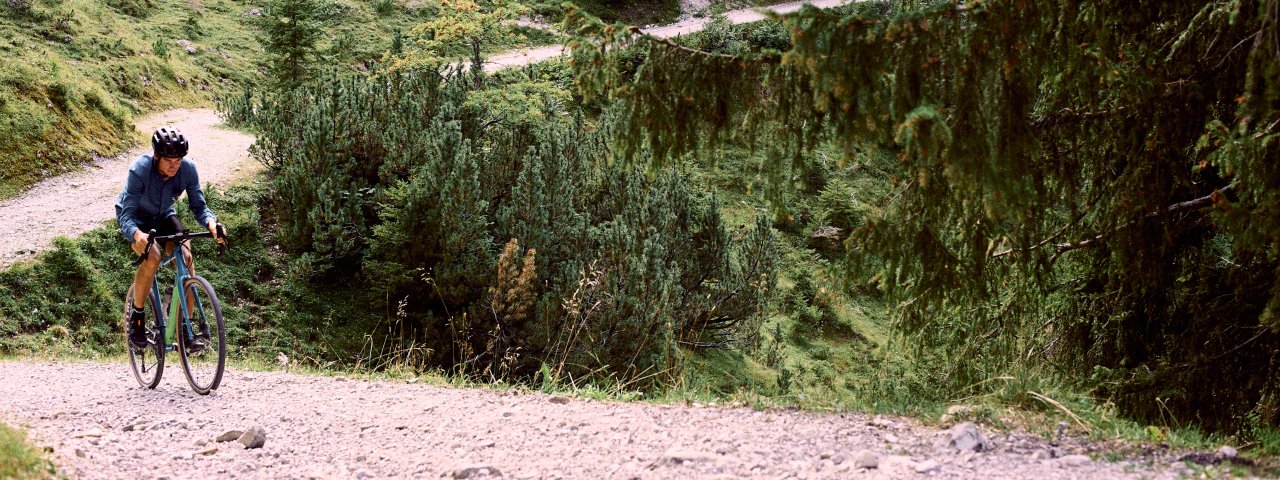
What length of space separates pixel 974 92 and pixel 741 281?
821 cm

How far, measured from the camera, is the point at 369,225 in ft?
38.7

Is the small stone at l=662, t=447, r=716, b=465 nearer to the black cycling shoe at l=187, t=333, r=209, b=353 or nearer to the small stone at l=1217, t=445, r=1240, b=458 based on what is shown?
the small stone at l=1217, t=445, r=1240, b=458

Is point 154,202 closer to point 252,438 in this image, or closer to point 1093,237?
point 252,438

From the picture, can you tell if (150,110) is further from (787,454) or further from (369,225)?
(787,454)

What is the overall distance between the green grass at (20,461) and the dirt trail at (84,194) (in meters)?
7.30

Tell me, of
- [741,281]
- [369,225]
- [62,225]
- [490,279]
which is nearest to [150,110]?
[62,225]

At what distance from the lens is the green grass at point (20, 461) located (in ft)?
12.2

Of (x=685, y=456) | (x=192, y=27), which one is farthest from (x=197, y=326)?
(x=192, y=27)

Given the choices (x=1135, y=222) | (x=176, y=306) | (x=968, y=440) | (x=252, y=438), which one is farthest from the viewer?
(x=176, y=306)

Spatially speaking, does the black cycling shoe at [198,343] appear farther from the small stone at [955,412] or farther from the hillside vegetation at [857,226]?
the small stone at [955,412]

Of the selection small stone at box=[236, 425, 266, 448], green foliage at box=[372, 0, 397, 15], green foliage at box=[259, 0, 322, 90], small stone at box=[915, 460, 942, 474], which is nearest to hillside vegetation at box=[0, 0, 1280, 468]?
Result: small stone at box=[915, 460, 942, 474]

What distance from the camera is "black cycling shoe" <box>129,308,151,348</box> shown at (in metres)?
6.06

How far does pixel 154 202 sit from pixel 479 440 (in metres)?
3.11

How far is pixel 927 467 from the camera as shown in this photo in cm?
A: 348
